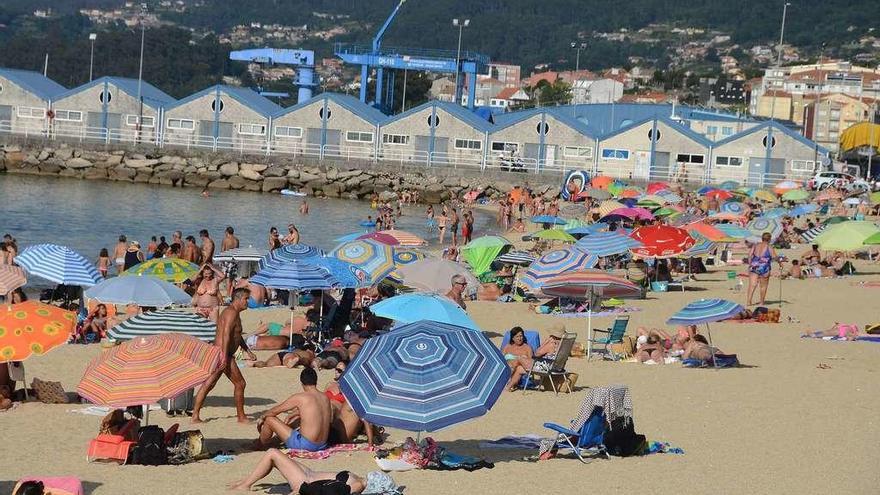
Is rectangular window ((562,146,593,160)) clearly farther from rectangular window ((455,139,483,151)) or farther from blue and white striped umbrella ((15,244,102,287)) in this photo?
blue and white striped umbrella ((15,244,102,287))

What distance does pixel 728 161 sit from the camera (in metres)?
53.8

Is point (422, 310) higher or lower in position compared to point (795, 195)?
lower

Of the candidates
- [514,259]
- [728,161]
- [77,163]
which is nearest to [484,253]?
[514,259]

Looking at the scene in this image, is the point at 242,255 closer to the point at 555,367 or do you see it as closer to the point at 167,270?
the point at 167,270

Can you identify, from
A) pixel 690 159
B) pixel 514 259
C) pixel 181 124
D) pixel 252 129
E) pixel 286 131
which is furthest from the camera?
pixel 181 124

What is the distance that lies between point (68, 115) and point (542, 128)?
2094cm

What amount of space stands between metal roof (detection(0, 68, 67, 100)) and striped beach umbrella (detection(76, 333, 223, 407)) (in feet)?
166

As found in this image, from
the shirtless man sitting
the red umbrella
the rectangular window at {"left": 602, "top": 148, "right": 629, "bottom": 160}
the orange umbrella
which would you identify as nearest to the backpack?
the shirtless man sitting

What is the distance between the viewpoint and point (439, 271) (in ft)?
52.1

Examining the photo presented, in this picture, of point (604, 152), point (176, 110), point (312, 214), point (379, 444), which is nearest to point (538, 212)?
point (312, 214)

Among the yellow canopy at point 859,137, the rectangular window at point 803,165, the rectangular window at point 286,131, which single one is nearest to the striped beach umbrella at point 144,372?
the rectangular window at point 803,165

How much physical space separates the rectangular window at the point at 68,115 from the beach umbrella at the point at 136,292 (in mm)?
46172

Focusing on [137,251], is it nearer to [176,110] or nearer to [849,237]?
[849,237]

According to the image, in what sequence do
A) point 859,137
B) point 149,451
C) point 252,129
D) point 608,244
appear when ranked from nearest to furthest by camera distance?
point 149,451, point 608,244, point 252,129, point 859,137
